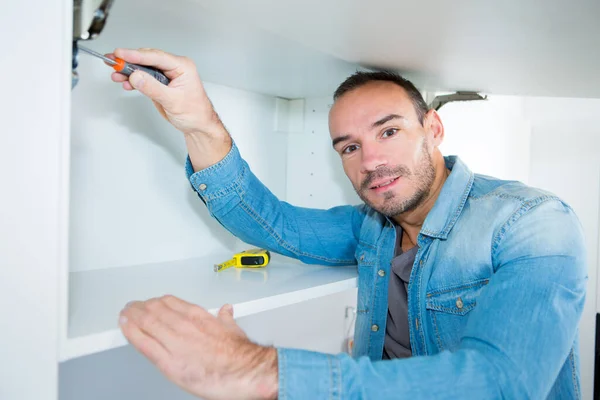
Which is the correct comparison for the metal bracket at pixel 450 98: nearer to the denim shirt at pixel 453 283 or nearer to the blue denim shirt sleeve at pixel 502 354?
the denim shirt at pixel 453 283

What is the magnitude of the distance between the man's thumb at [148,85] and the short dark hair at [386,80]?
0.38 meters

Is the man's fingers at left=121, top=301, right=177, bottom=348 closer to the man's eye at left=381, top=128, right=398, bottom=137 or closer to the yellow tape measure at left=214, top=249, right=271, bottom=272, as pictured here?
the yellow tape measure at left=214, top=249, right=271, bottom=272

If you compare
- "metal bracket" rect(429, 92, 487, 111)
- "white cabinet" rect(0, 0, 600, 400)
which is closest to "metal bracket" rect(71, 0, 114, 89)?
"white cabinet" rect(0, 0, 600, 400)

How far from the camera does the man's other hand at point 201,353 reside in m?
0.39

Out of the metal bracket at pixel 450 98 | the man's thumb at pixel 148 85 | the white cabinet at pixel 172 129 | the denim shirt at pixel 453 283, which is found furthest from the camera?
the metal bracket at pixel 450 98

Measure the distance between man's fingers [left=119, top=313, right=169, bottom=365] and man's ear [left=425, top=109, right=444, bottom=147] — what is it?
0.67 m

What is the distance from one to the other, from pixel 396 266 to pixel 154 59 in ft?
1.81

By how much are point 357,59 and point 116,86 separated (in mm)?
427

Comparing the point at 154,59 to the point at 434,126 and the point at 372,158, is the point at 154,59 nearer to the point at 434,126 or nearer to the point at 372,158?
the point at 372,158

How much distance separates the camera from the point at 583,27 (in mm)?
548

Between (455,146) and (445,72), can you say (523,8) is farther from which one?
(455,146)

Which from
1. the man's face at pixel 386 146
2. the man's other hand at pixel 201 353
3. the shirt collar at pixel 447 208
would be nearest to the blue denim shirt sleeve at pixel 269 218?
the man's face at pixel 386 146

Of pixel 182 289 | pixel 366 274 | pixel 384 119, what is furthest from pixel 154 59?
pixel 366 274

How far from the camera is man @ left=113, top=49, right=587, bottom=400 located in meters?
0.42
